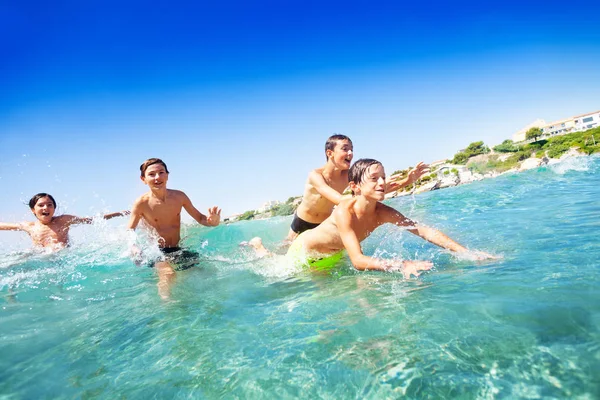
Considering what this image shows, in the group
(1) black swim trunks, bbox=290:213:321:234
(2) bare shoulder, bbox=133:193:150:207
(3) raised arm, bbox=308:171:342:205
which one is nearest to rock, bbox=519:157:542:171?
(1) black swim trunks, bbox=290:213:321:234

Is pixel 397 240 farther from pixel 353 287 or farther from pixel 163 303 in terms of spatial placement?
pixel 163 303

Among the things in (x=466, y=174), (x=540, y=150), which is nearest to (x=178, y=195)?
(x=466, y=174)

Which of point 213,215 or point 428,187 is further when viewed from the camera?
point 428,187

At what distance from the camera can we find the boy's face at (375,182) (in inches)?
139

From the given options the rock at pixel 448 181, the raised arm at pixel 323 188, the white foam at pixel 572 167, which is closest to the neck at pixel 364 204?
the raised arm at pixel 323 188

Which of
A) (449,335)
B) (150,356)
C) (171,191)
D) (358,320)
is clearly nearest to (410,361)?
(449,335)

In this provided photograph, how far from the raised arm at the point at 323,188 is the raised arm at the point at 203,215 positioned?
163cm

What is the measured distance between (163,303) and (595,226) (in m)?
4.93

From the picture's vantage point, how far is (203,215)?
6.14 metres

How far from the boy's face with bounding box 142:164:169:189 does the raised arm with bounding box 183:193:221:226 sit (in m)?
0.62

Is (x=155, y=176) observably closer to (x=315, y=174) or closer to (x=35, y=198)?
(x=315, y=174)

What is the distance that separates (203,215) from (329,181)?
94.6 inches

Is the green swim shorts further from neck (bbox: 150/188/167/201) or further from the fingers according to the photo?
neck (bbox: 150/188/167/201)

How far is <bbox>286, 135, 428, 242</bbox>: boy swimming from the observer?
4373 mm
